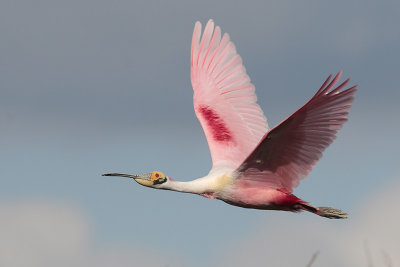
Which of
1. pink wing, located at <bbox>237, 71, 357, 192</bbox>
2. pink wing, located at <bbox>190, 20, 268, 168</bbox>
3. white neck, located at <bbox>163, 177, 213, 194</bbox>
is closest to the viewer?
pink wing, located at <bbox>237, 71, 357, 192</bbox>

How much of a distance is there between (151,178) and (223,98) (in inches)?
107

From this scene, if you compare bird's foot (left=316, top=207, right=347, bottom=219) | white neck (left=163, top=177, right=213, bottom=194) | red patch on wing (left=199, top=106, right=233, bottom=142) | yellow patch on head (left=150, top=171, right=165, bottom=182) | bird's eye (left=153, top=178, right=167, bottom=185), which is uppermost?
red patch on wing (left=199, top=106, right=233, bottom=142)

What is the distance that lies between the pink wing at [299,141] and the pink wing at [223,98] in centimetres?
175

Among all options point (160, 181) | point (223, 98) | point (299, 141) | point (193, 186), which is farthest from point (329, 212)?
point (223, 98)

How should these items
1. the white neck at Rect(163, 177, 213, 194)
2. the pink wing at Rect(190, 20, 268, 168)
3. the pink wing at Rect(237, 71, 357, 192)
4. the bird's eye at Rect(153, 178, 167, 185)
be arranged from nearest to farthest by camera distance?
1. the pink wing at Rect(237, 71, 357, 192)
2. the white neck at Rect(163, 177, 213, 194)
3. the bird's eye at Rect(153, 178, 167, 185)
4. the pink wing at Rect(190, 20, 268, 168)

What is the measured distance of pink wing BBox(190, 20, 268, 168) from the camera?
14.6 metres

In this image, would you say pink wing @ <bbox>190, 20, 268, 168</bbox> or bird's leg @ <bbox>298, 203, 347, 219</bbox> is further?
pink wing @ <bbox>190, 20, 268, 168</bbox>

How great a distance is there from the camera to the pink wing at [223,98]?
14.6 meters

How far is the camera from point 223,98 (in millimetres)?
15539

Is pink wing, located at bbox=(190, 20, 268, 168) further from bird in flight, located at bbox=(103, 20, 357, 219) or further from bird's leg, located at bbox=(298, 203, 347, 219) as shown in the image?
bird's leg, located at bbox=(298, 203, 347, 219)

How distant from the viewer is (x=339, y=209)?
13453 millimetres

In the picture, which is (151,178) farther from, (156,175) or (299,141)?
(299,141)

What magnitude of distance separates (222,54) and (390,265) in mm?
7637

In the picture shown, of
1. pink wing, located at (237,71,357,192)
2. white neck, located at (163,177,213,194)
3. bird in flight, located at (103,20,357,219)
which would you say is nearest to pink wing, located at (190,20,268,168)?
bird in flight, located at (103,20,357,219)
